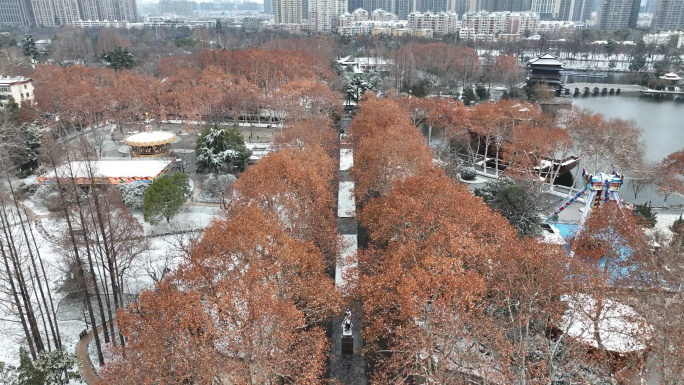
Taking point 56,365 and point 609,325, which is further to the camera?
point 609,325

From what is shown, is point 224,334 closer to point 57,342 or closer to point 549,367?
point 57,342

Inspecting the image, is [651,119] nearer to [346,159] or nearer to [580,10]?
[346,159]

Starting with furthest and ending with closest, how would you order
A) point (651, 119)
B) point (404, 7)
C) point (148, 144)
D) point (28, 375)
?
1. point (404, 7)
2. point (651, 119)
3. point (148, 144)
4. point (28, 375)

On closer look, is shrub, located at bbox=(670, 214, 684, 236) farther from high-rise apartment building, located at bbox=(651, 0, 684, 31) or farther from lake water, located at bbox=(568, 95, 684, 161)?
high-rise apartment building, located at bbox=(651, 0, 684, 31)

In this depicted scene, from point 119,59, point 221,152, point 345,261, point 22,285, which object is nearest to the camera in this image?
point 22,285

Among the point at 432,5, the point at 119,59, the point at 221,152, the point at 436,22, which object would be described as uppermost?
the point at 432,5

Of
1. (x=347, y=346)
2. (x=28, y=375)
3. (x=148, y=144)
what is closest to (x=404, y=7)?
(x=148, y=144)

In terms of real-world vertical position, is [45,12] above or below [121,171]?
above

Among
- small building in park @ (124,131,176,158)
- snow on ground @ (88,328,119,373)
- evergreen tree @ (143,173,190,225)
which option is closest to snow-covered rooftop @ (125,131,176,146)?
small building in park @ (124,131,176,158)

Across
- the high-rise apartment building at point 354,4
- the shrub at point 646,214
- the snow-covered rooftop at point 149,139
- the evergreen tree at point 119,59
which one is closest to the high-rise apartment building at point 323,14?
the high-rise apartment building at point 354,4
